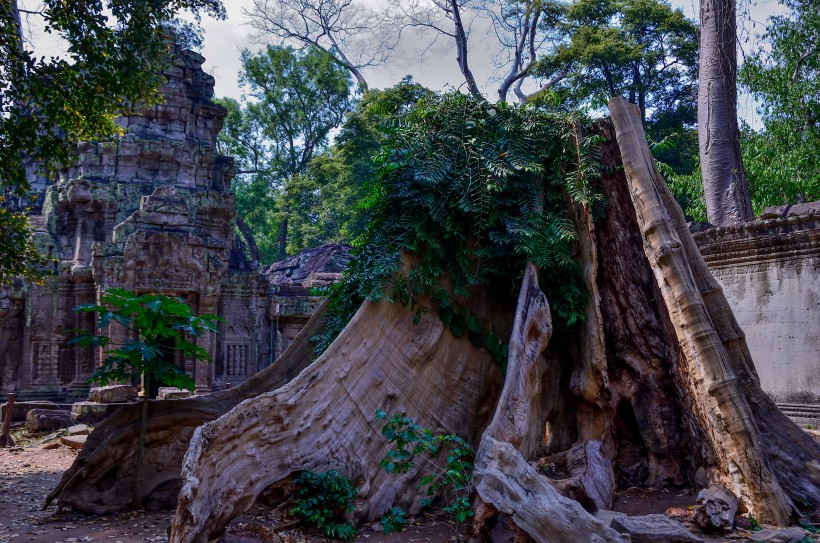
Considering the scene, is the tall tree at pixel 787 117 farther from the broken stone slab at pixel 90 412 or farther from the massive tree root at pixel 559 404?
the broken stone slab at pixel 90 412

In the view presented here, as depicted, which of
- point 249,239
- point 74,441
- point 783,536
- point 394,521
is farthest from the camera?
point 249,239

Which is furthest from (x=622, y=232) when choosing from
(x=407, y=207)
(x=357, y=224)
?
(x=357, y=224)

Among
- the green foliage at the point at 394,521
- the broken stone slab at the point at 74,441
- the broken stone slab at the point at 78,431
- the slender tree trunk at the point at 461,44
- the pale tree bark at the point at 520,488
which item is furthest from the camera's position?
the slender tree trunk at the point at 461,44

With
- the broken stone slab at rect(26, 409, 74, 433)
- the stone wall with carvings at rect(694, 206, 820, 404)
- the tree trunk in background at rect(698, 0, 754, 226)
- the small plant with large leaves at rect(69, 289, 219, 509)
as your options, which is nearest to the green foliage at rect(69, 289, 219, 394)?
the small plant with large leaves at rect(69, 289, 219, 509)

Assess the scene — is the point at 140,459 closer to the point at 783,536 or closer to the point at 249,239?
the point at 783,536

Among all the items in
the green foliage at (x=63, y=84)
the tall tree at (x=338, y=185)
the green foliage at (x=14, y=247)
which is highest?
the tall tree at (x=338, y=185)

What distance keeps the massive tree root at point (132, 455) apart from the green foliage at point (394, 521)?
1.45 m

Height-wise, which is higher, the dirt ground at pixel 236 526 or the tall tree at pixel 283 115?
the tall tree at pixel 283 115

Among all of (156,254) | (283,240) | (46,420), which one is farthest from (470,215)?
(283,240)

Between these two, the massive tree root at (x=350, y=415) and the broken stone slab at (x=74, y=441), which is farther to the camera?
the broken stone slab at (x=74, y=441)

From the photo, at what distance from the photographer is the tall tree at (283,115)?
109 feet

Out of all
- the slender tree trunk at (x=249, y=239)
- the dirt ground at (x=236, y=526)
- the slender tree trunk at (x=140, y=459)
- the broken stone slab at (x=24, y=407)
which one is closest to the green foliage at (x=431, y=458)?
the dirt ground at (x=236, y=526)

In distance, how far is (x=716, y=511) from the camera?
12.8 feet

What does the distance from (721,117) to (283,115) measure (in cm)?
2775
